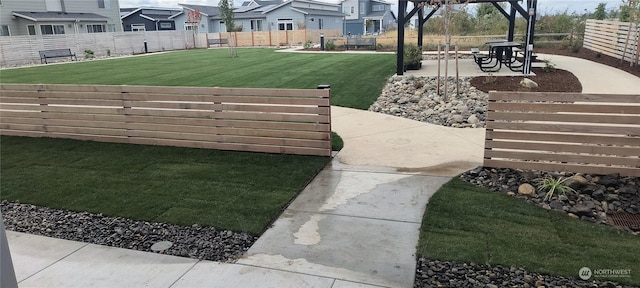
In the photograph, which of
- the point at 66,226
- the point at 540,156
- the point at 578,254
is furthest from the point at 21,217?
the point at 540,156

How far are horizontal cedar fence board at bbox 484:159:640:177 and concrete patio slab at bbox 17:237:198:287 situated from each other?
4.01 meters

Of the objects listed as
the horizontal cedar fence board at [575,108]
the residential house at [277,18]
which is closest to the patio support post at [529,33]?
the horizontal cedar fence board at [575,108]

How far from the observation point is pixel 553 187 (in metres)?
4.97

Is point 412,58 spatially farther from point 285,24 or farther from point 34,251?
point 285,24

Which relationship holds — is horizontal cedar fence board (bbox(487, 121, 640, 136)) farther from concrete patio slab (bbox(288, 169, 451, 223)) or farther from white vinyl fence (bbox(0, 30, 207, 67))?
white vinyl fence (bbox(0, 30, 207, 67))

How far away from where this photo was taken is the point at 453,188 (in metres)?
5.30

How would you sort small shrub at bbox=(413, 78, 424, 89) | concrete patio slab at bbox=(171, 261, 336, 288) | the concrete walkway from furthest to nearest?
small shrub at bbox=(413, 78, 424, 89)
the concrete walkway
concrete patio slab at bbox=(171, 261, 336, 288)

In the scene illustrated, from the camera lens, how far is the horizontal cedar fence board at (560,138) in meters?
5.19

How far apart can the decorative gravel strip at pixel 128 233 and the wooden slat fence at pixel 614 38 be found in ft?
49.4

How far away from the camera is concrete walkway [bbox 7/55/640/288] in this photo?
3.60 meters

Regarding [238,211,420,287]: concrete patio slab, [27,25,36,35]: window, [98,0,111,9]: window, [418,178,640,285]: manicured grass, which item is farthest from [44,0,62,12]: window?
[418,178,640,285]: manicured grass

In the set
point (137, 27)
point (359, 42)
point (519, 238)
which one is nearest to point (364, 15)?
point (137, 27)

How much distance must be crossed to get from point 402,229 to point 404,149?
2.80m

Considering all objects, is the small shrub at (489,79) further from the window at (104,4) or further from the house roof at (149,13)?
the house roof at (149,13)
